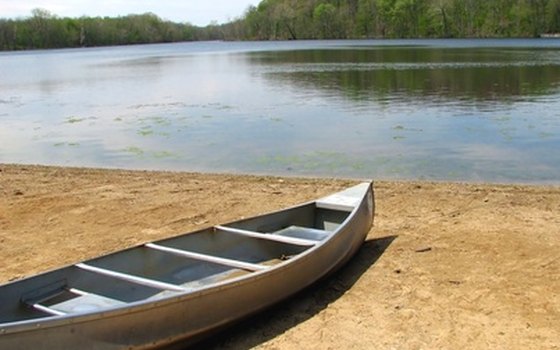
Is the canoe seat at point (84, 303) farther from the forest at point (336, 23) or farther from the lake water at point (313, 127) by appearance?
the forest at point (336, 23)

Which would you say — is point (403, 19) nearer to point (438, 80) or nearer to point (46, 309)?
point (438, 80)

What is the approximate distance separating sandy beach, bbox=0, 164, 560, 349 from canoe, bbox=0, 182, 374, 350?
33 centimetres

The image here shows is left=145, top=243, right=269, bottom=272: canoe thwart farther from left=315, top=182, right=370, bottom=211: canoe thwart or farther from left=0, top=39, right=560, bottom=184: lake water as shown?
left=0, top=39, right=560, bottom=184: lake water

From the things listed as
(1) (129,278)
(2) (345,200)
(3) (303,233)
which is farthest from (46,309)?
(2) (345,200)

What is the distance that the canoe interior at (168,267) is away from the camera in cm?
448

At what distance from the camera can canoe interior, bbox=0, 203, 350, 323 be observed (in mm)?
4477

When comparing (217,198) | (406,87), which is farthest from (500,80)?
(217,198)

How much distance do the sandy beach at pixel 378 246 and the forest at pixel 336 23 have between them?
113 meters

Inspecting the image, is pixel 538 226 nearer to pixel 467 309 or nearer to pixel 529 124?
pixel 467 309

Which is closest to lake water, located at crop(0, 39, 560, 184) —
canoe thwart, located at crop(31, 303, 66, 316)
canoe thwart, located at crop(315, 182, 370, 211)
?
canoe thwart, located at crop(315, 182, 370, 211)

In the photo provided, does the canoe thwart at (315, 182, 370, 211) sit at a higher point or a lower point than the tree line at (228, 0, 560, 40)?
lower

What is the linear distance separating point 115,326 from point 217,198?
205 inches

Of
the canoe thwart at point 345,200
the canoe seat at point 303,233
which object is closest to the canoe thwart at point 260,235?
the canoe seat at point 303,233

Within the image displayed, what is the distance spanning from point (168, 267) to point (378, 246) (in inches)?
97.9
